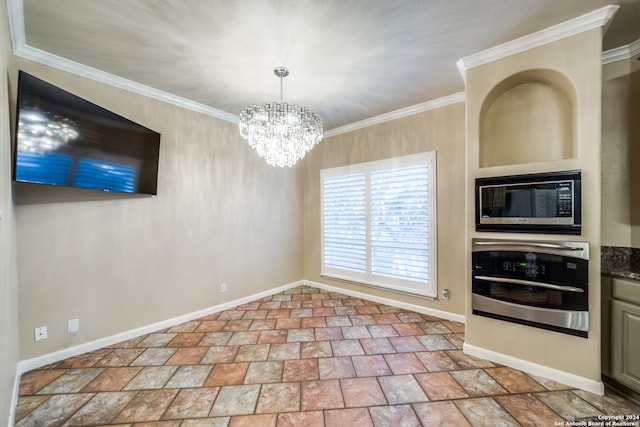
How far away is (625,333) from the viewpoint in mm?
1927

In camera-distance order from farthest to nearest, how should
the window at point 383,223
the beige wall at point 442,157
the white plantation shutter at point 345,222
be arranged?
the white plantation shutter at point 345,222 → the window at point 383,223 → the beige wall at point 442,157

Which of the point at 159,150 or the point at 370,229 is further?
the point at 370,229

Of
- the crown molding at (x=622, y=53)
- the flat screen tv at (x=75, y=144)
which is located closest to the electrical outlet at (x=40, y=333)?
the flat screen tv at (x=75, y=144)

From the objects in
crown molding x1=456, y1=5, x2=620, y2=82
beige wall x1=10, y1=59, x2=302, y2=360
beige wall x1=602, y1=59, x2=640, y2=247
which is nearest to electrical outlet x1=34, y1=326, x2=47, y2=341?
beige wall x1=10, y1=59, x2=302, y2=360

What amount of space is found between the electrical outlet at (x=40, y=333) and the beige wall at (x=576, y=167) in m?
4.09

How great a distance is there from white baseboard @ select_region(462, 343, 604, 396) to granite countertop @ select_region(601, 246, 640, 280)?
0.86 m

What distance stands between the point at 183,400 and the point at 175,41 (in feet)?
9.42

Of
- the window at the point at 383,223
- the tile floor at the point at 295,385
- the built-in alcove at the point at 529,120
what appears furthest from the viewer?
the window at the point at 383,223

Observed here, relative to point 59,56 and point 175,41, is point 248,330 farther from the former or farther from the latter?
point 59,56

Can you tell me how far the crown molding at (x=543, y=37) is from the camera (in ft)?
6.25

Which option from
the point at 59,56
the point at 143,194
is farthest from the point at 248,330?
the point at 59,56

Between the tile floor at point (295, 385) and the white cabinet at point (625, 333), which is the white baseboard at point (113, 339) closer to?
the tile floor at point (295, 385)

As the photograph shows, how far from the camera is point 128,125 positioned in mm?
2611

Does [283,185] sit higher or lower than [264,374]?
higher
